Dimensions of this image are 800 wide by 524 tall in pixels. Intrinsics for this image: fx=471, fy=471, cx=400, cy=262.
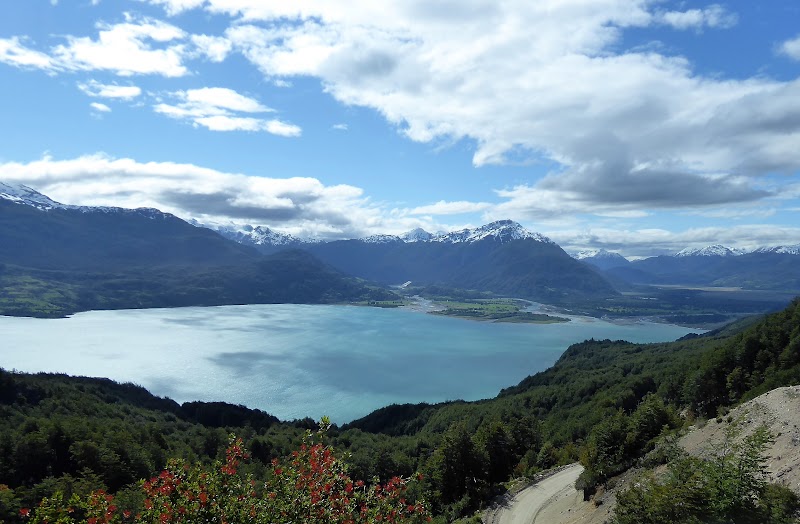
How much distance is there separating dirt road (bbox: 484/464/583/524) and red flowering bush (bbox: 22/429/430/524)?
18.5m

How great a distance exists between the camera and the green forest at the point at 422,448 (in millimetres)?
11578

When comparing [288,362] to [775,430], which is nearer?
[775,430]

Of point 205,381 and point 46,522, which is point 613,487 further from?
point 205,381

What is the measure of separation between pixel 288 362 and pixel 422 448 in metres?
84.5

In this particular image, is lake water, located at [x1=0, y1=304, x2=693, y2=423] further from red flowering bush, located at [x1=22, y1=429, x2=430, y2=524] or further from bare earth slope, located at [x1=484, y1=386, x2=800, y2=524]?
red flowering bush, located at [x1=22, y1=429, x2=430, y2=524]

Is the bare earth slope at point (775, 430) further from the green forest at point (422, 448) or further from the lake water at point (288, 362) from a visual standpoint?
the lake water at point (288, 362)

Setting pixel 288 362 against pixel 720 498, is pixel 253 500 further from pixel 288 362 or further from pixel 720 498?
pixel 288 362

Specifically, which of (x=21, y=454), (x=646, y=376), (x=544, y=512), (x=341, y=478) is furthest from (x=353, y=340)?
(x=341, y=478)

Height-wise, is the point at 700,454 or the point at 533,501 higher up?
the point at 700,454

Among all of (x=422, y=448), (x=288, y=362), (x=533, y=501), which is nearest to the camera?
(x=533, y=501)

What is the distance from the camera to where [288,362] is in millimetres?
135500

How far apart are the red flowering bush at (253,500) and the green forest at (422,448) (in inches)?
2.6

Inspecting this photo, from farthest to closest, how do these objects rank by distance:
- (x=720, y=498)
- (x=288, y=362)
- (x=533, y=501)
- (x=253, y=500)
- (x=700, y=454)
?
(x=288, y=362) → (x=533, y=501) → (x=700, y=454) → (x=720, y=498) → (x=253, y=500)

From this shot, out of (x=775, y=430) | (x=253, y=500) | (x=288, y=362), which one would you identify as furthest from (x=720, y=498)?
(x=288, y=362)
